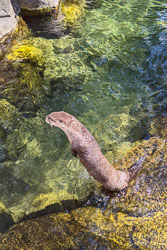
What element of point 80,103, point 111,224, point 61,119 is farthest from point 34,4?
point 111,224

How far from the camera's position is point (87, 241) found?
8.79 ft

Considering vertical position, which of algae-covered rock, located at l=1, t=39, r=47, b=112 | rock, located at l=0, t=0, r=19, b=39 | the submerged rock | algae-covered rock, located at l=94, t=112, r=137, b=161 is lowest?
the submerged rock

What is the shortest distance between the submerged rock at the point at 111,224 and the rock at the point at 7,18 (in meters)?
6.50

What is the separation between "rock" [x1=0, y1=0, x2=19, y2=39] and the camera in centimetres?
760

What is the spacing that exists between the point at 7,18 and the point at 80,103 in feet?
16.1

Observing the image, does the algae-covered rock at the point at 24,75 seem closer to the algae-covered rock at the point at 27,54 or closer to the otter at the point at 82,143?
the algae-covered rock at the point at 27,54

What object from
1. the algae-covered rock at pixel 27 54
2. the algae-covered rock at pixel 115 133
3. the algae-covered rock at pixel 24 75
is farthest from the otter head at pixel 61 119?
the algae-covered rock at pixel 27 54

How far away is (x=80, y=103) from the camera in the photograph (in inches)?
206

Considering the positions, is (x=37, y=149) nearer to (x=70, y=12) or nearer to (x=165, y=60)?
(x=165, y=60)

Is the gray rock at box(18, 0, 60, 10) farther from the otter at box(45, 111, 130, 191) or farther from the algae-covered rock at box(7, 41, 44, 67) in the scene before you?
the otter at box(45, 111, 130, 191)

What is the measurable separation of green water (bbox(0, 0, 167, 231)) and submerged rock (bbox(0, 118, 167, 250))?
0.40 metres

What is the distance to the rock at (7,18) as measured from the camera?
24.9 feet

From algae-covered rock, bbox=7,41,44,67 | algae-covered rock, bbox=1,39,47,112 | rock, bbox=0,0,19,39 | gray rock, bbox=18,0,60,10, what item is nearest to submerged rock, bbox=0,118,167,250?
algae-covered rock, bbox=1,39,47,112

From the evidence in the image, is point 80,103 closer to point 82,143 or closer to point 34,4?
point 82,143
